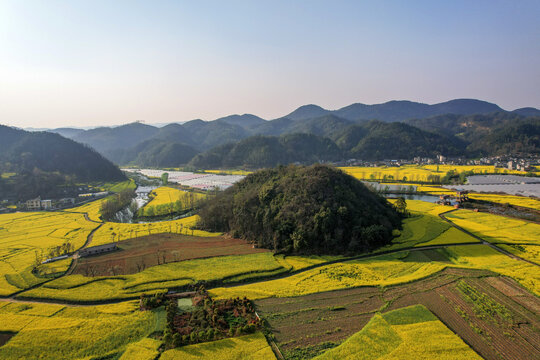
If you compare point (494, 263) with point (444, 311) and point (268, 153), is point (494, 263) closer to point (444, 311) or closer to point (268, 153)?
point (444, 311)

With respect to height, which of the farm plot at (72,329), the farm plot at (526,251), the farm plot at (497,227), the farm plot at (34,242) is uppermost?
the farm plot at (497,227)

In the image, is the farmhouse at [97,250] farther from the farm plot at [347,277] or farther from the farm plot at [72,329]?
the farm plot at [347,277]

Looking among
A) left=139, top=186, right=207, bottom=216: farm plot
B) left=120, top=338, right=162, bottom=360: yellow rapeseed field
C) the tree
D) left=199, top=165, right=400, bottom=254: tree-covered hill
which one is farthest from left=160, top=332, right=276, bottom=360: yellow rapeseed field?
left=139, top=186, right=207, bottom=216: farm plot

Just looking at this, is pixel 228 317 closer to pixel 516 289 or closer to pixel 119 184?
pixel 516 289

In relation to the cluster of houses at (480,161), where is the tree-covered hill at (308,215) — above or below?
below

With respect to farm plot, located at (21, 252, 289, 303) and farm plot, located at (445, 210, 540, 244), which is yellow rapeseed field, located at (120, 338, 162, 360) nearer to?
farm plot, located at (21, 252, 289, 303)

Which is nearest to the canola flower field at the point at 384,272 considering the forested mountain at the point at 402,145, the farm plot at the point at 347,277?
the farm plot at the point at 347,277
